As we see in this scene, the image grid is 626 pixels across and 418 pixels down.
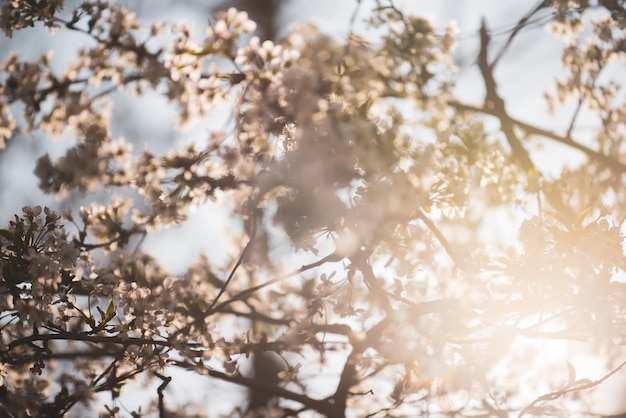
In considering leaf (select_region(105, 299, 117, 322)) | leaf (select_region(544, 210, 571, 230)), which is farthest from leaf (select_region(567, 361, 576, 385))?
leaf (select_region(105, 299, 117, 322))

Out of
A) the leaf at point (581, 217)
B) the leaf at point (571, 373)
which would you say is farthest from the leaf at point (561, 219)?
the leaf at point (571, 373)

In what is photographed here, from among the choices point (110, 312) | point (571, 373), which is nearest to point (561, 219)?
point (571, 373)

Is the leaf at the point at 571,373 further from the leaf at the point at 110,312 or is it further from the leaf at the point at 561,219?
the leaf at the point at 110,312

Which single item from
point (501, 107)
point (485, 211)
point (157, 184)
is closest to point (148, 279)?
point (157, 184)

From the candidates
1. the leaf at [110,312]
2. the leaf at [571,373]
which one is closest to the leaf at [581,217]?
the leaf at [571,373]

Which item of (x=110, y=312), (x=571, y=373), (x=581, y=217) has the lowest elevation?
(x=571, y=373)

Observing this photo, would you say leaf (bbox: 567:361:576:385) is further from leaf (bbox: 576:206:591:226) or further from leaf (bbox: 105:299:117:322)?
leaf (bbox: 105:299:117:322)

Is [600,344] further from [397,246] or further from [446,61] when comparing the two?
[446,61]

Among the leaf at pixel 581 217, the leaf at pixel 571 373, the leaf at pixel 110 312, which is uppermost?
the leaf at pixel 581 217

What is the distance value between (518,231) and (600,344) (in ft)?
1.50

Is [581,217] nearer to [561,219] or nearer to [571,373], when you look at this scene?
[561,219]

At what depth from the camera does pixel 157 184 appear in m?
2.54

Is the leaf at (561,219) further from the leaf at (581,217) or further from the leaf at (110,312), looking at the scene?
the leaf at (110,312)

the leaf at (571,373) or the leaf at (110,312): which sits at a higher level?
the leaf at (110,312)
